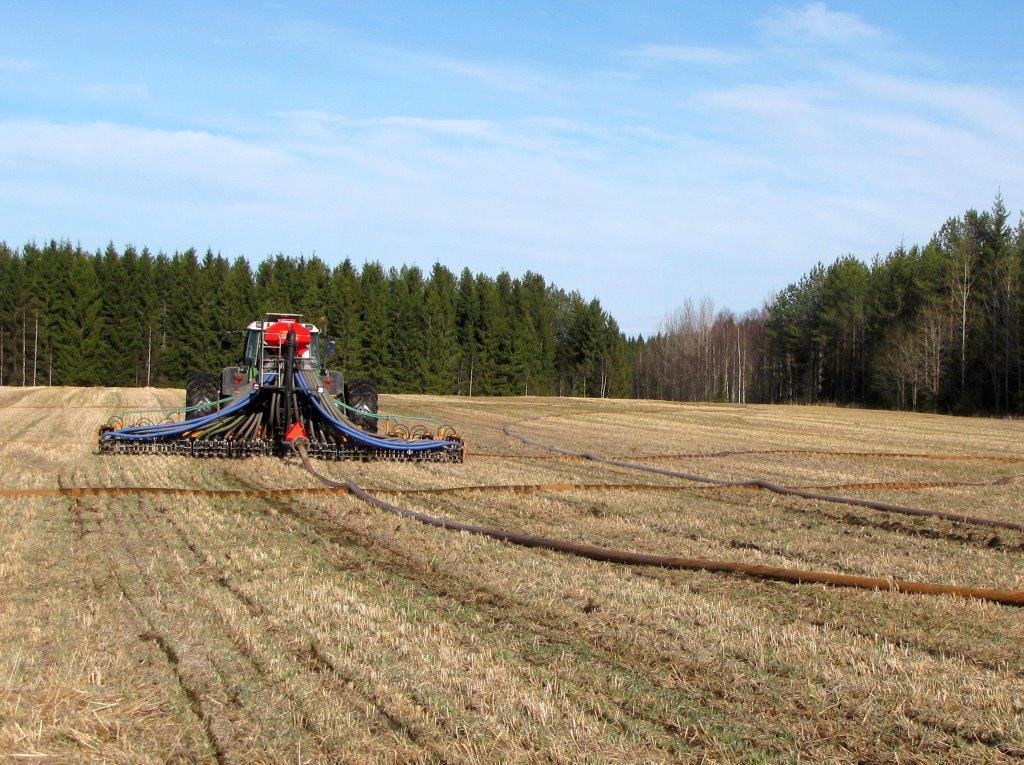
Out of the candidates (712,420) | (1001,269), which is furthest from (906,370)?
(712,420)

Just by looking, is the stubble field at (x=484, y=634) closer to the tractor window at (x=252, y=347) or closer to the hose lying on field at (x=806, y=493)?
the hose lying on field at (x=806, y=493)

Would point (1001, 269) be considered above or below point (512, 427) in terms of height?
above

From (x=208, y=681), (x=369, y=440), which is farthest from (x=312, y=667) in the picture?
(x=369, y=440)

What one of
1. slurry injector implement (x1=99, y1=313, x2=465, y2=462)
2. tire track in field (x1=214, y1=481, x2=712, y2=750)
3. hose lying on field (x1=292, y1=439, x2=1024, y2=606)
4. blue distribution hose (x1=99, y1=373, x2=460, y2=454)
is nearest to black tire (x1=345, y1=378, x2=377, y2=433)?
slurry injector implement (x1=99, y1=313, x2=465, y2=462)

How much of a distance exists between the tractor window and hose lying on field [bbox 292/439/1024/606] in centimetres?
912

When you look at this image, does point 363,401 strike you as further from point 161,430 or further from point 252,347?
point 161,430

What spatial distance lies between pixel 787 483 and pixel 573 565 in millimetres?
6888

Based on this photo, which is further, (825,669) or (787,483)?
(787,483)

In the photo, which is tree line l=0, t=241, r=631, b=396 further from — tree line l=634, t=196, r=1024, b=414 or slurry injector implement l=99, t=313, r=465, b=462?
slurry injector implement l=99, t=313, r=465, b=462

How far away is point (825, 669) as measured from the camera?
4.86 metres

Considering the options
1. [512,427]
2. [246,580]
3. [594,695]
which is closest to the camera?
[594,695]

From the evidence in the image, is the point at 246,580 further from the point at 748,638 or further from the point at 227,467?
the point at 227,467

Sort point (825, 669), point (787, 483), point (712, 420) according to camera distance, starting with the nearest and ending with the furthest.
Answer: point (825, 669)
point (787, 483)
point (712, 420)

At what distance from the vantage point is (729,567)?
7.05 m
